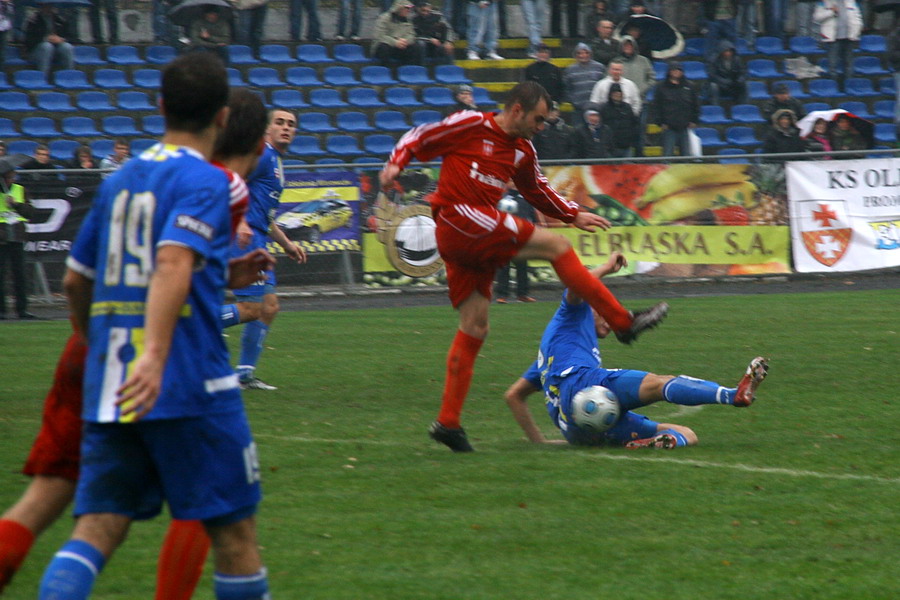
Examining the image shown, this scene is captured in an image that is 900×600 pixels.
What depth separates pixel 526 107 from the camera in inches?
268

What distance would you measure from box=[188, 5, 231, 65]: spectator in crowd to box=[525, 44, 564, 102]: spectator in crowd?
214 inches

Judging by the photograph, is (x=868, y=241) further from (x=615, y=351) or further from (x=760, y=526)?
(x=760, y=526)

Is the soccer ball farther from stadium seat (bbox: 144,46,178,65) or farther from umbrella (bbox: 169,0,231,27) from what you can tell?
stadium seat (bbox: 144,46,178,65)

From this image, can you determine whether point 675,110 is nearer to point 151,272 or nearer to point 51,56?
point 51,56

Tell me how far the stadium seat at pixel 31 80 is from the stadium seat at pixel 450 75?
7.16m

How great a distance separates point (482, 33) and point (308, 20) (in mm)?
3450

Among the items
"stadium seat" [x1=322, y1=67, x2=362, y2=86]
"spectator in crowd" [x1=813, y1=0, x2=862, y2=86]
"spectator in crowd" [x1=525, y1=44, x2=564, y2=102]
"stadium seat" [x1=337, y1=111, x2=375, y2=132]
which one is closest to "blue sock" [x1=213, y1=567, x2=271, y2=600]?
"spectator in crowd" [x1=525, y1=44, x2=564, y2=102]

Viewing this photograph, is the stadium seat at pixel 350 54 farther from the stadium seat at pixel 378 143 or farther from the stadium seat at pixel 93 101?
the stadium seat at pixel 93 101

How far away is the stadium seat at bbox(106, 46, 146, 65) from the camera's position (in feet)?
72.7

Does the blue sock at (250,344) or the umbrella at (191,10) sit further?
the umbrella at (191,10)

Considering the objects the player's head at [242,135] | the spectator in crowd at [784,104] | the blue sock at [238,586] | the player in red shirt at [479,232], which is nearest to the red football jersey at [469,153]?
the player in red shirt at [479,232]

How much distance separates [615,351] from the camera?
1127 centimetres

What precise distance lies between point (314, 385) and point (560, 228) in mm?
7606

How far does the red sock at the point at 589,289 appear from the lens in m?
6.71
